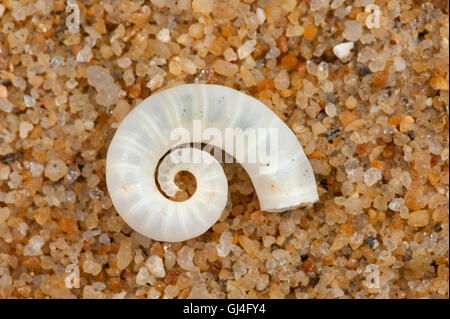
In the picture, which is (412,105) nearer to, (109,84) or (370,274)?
(370,274)

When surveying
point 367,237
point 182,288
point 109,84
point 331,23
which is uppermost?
point 331,23

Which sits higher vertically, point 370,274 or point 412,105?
point 412,105

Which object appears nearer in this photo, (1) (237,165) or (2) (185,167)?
(2) (185,167)

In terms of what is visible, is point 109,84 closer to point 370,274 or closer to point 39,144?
point 39,144

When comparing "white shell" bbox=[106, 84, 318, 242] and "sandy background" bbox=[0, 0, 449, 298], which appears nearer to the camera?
"white shell" bbox=[106, 84, 318, 242]

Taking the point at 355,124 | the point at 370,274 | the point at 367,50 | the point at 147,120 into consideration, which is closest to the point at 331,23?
the point at 367,50

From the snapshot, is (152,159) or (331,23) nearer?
(152,159)

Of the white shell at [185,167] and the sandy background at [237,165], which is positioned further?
the sandy background at [237,165]
